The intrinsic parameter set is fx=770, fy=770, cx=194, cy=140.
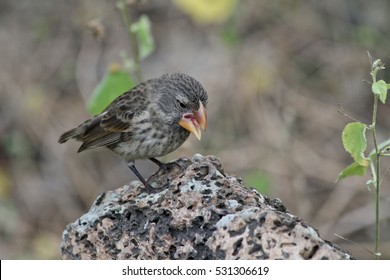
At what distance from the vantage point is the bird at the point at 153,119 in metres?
4.36

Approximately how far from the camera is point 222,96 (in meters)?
7.68

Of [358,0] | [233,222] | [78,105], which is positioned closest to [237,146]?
[78,105]

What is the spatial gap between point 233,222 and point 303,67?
5.20 meters

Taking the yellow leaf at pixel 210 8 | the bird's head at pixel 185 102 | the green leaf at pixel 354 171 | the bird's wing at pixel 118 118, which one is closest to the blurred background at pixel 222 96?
the yellow leaf at pixel 210 8

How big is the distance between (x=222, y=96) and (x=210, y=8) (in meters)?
0.91

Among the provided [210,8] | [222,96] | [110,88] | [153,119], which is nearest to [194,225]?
[153,119]

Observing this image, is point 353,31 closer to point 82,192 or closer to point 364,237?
point 364,237

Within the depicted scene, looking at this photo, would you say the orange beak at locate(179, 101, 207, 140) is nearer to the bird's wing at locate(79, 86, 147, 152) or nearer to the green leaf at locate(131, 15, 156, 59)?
the bird's wing at locate(79, 86, 147, 152)

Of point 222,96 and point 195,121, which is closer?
point 195,121

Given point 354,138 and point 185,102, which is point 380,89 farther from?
point 185,102

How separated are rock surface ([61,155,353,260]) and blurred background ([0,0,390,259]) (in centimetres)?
321

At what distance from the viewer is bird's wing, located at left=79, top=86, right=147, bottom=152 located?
463 centimetres

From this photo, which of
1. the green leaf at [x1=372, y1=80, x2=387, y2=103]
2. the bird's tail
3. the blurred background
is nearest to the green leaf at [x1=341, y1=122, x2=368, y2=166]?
the green leaf at [x1=372, y1=80, x2=387, y2=103]

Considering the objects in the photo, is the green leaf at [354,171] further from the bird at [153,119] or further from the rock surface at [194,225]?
the bird at [153,119]
